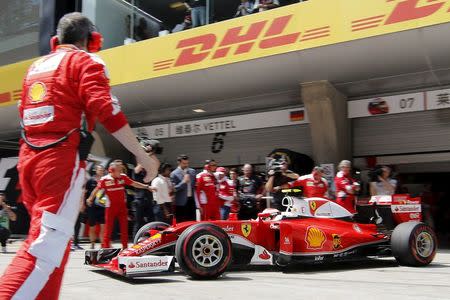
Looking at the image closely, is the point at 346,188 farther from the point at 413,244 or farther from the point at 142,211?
the point at 142,211

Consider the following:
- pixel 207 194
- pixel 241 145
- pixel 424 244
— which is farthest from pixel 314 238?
pixel 241 145

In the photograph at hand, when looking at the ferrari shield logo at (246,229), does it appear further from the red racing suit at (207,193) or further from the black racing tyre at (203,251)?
the red racing suit at (207,193)

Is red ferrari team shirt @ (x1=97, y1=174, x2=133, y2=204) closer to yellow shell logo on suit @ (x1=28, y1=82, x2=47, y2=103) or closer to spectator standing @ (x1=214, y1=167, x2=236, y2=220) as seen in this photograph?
spectator standing @ (x1=214, y1=167, x2=236, y2=220)

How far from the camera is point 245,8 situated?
1134 centimetres

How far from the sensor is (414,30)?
8.77 m

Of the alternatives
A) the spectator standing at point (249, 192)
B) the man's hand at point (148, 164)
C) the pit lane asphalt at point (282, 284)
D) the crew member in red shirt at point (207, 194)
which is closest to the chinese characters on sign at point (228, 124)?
the spectator standing at point (249, 192)

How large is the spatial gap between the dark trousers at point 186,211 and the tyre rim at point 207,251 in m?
4.73

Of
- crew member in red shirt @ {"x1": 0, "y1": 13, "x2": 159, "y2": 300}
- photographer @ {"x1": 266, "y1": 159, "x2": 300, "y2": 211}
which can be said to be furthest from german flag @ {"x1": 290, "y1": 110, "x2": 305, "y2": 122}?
crew member in red shirt @ {"x1": 0, "y1": 13, "x2": 159, "y2": 300}

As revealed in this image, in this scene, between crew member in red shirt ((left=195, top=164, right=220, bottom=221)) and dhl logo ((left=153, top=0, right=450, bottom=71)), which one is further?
crew member in red shirt ((left=195, top=164, right=220, bottom=221))

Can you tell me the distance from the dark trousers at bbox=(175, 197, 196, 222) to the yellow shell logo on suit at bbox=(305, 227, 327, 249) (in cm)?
454

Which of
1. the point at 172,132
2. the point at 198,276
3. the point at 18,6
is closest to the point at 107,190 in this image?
the point at 198,276

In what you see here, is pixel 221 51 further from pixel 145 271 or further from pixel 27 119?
pixel 27 119

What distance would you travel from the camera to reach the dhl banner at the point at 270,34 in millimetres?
8859

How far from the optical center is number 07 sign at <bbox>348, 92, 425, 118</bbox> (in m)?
10.8
